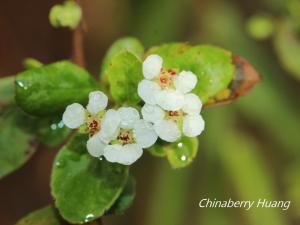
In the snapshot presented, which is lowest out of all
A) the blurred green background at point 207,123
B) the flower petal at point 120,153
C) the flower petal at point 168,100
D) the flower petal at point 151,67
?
the blurred green background at point 207,123

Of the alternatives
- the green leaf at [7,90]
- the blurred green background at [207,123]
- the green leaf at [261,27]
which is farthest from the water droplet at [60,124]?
the green leaf at [261,27]

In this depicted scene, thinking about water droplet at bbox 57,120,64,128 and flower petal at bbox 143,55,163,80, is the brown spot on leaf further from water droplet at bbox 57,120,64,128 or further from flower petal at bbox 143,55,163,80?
water droplet at bbox 57,120,64,128

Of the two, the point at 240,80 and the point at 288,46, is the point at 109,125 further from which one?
the point at 288,46

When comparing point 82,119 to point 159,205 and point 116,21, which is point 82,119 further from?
point 116,21

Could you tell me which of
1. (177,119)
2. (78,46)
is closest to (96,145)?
(177,119)

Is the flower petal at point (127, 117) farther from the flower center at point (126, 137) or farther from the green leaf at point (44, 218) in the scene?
the green leaf at point (44, 218)

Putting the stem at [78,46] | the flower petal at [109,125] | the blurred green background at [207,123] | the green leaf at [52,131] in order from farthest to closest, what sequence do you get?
the blurred green background at [207,123] < the stem at [78,46] < the green leaf at [52,131] < the flower petal at [109,125]

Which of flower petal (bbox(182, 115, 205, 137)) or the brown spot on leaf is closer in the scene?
flower petal (bbox(182, 115, 205, 137))

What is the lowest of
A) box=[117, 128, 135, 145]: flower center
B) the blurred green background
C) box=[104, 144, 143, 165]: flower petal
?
the blurred green background

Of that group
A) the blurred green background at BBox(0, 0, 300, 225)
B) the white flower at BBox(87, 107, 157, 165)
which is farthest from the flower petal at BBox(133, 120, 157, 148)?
the blurred green background at BBox(0, 0, 300, 225)
